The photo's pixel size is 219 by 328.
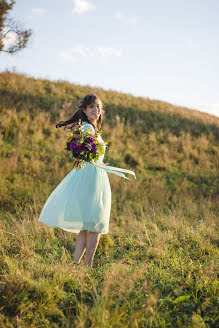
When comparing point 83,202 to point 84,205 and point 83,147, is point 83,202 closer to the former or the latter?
point 84,205

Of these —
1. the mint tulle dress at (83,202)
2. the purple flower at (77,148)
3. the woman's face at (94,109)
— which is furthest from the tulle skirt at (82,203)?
the woman's face at (94,109)

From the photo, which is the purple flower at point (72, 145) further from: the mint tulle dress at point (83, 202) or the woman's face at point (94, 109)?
the woman's face at point (94, 109)

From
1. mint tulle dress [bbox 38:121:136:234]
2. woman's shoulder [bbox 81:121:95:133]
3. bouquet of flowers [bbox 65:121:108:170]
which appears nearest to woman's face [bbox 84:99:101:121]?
woman's shoulder [bbox 81:121:95:133]

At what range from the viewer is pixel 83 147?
305cm

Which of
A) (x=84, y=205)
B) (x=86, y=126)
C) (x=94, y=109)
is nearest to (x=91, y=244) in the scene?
(x=84, y=205)

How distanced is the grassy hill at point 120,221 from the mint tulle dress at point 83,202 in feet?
1.61

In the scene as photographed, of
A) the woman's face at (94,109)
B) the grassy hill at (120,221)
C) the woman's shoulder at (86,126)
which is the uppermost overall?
the woman's face at (94,109)

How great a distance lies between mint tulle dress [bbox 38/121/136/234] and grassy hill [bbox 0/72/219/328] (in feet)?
1.61

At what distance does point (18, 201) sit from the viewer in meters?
6.60

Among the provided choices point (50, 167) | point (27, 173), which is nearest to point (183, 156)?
point (50, 167)

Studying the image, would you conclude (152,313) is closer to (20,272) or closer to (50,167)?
(20,272)

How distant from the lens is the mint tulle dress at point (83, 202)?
3197mm

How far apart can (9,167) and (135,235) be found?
16.2 ft

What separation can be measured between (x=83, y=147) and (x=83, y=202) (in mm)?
694
